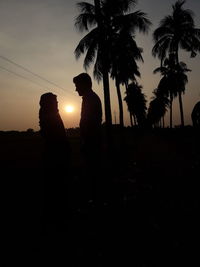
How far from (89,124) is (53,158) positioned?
2.85 ft

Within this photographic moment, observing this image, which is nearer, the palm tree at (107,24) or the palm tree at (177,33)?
the palm tree at (107,24)

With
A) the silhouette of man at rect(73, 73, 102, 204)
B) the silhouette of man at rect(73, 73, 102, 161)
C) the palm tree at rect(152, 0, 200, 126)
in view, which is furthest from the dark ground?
the palm tree at rect(152, 0, 200, 126)

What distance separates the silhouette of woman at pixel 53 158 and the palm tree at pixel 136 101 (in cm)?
5599

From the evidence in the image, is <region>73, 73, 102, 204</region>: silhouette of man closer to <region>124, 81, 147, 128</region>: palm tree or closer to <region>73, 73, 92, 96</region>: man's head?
<region>73, 73, 92, 96</region>: man's head

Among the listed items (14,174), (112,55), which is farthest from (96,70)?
(14,174)

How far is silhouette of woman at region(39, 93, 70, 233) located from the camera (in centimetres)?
485

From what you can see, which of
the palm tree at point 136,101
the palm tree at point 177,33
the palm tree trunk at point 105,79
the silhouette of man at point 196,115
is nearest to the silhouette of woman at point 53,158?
the silhouette of man at point 196,115

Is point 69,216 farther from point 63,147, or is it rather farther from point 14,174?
point 14,174

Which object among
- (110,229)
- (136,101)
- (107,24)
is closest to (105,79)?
(107,24)

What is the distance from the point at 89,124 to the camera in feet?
15.7

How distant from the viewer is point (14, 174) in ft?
31.8

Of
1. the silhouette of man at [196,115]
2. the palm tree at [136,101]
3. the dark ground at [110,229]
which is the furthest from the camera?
the palm tree at [136,101]

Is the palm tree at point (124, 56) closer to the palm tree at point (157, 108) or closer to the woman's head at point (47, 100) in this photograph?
the woman's head at point (47, 100)

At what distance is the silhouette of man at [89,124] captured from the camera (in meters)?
4.78
